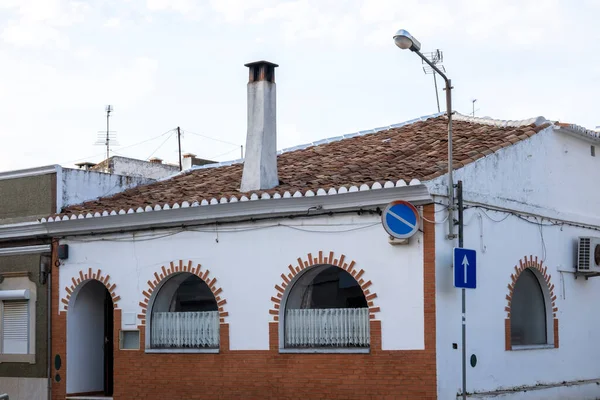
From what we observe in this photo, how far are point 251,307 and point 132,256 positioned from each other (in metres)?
2.97

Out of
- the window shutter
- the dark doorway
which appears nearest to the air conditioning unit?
the dark doorway

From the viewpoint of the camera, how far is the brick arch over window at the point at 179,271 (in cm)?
1661

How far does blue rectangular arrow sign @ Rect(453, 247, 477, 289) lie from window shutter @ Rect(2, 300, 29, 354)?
382 inches

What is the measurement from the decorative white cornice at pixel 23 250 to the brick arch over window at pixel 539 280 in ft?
29.8

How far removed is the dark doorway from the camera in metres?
19.3

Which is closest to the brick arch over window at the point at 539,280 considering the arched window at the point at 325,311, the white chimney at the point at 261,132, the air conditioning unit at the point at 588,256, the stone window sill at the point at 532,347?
the stone window sill at the point at 532,347

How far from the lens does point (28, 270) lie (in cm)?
1944

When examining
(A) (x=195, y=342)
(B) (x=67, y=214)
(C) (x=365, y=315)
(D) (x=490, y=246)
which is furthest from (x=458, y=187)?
(B) (x=67, y=214)

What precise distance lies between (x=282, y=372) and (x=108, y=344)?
5.24 m

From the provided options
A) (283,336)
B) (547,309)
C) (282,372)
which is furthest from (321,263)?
(547,309)

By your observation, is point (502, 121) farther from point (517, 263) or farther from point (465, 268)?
point (465, 268)

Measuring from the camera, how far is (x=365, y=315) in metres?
15.1

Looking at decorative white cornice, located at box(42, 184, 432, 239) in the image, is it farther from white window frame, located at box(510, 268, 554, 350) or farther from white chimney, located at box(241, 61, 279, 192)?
white window frame, located at box(510, 268, 554, 350)

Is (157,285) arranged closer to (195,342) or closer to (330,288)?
(195,342)
